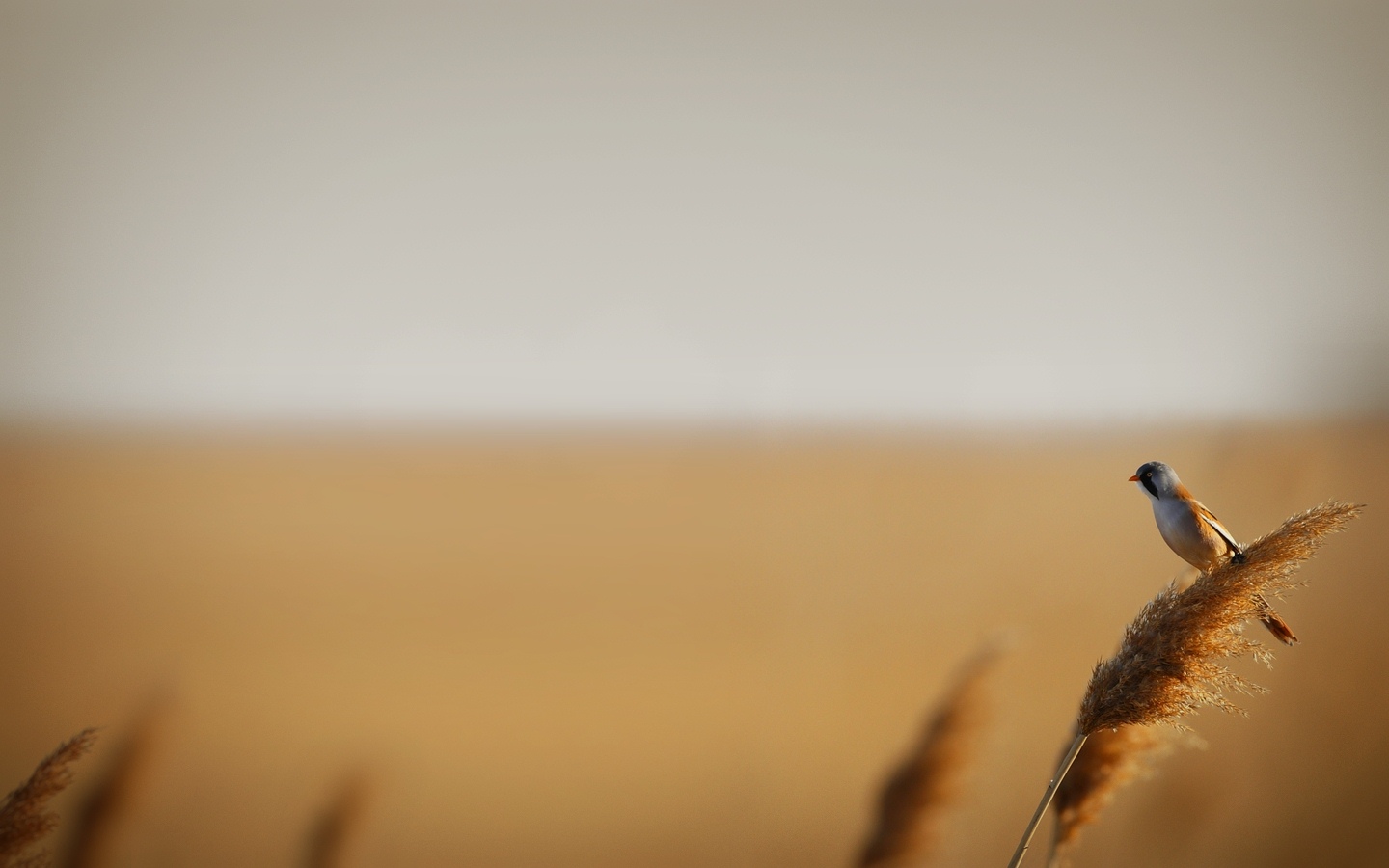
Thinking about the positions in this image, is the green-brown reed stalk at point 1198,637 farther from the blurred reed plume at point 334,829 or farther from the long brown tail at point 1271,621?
the blurred reed plume at point 334,829

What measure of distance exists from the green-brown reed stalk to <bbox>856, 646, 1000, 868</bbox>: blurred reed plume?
22.1 inches

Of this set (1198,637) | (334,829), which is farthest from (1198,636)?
(334,829)

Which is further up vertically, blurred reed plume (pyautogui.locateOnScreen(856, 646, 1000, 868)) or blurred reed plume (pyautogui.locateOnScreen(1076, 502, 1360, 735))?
blurred reed plume (pyautogui.locateOnScreen(1076, 502, 1360, 735))

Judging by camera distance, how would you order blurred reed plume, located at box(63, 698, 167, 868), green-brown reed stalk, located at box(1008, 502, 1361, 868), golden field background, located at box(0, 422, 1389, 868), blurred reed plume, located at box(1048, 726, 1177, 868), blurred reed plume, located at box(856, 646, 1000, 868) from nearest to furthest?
green-brown reed stalk, located at box(1008, 502, 1361, 868)
blurred reed plume, located at box(1048, 726, 1177, 868)
blurred reed plume, located at box(856, 646, 1000, 868)
blurred reed plume, located at box(63, 698, 167, 868)
golden field background, located at box(0, 422, 1389, 868)

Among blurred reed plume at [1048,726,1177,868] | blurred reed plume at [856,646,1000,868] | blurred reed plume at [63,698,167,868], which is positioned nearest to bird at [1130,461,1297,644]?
blurred reed plume at [1048,726,1177,868]

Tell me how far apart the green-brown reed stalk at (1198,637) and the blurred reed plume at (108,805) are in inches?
64.4

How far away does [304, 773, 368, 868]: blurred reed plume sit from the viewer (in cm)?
143

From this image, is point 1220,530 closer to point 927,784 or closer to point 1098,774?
point 1098,774

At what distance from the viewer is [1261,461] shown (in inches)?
99.0

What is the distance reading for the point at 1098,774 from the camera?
3.50 ft

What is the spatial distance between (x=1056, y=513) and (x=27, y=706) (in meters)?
4.70

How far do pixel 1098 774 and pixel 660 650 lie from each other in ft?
9.12

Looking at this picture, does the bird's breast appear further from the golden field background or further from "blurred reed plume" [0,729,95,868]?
"blurred reed plume" [0,729,95,868]

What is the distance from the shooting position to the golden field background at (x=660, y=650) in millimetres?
2367
